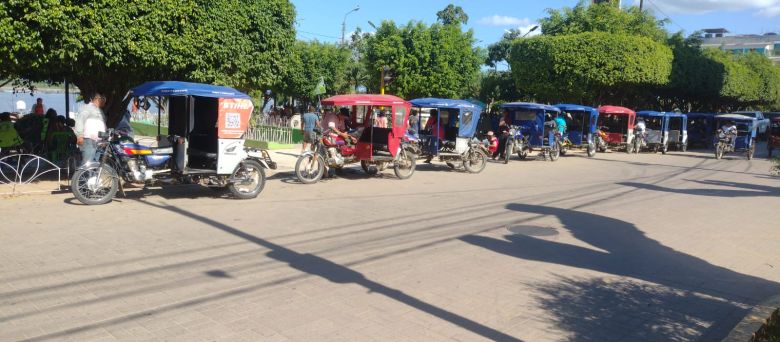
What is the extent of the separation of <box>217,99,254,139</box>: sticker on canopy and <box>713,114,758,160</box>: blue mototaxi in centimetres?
2425

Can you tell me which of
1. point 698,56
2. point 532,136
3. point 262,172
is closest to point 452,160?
point 532,136

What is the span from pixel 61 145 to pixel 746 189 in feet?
55.4

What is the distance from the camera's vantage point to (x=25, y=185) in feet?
36.1

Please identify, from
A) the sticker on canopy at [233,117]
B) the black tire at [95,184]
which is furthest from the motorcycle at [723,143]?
the black tire at [95,184]

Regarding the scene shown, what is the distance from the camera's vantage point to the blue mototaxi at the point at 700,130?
35250 mm

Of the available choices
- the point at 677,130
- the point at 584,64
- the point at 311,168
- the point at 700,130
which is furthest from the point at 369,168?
the point at 700,130

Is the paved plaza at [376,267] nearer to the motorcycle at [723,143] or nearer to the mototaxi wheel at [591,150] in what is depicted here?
the mototaxi wheel at [591,150]

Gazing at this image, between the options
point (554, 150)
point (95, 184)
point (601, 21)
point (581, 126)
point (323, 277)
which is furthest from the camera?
point (601, 21)

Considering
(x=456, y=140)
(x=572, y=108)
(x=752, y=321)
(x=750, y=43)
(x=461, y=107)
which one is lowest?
(x=752, y=321)

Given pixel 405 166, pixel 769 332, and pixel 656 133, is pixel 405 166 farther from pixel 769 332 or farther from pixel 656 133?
pixel 656 133

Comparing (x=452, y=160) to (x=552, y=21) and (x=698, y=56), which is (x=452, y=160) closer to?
(x=552, y=21)

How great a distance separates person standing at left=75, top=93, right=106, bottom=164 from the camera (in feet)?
32.7

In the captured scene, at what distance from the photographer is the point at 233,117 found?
414 inches

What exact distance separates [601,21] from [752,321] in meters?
31.9
